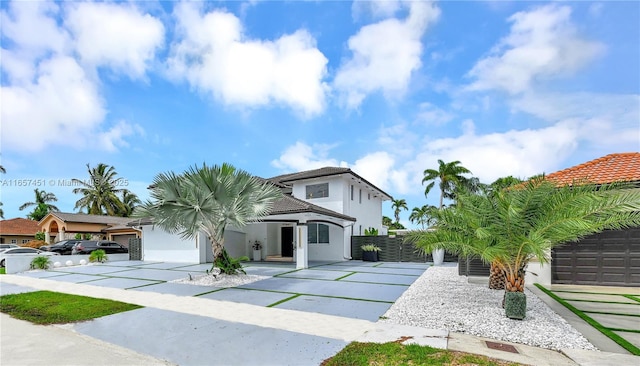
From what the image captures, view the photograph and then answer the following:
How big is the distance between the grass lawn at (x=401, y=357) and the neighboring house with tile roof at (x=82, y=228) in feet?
99.1

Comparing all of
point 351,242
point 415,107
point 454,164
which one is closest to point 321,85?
point 415,107

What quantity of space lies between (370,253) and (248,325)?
13.9 metres

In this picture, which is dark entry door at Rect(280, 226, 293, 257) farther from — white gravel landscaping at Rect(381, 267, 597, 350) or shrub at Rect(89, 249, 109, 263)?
white gravel landscaping at Rect(381, 267, 597, 350)

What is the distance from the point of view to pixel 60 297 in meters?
9.49

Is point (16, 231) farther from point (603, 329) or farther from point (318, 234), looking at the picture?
point (603, 329)

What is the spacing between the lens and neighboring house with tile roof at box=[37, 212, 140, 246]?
3093cm

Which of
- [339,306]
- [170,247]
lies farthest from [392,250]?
[170,247]

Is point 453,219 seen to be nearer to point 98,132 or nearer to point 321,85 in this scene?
point 321,85

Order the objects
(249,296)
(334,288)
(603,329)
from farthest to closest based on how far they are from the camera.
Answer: (334,288), (249,296), (603,329)

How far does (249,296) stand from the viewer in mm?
9219

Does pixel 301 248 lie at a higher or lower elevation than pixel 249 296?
higher

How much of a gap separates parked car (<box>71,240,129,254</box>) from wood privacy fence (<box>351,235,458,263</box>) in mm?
17864

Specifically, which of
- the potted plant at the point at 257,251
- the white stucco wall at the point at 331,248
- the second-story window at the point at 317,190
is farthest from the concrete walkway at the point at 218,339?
the second-story window at the point at 317,190

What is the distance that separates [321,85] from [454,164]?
2248 centimetres
